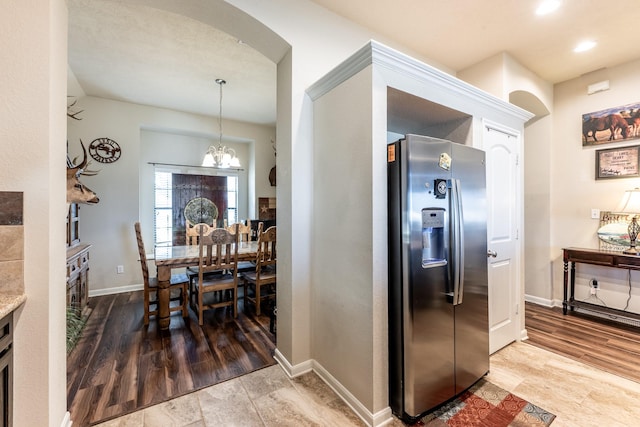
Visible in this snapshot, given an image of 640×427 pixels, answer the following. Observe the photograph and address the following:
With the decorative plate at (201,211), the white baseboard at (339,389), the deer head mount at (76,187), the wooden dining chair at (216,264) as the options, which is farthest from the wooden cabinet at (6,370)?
the decorative plate at (201,211)

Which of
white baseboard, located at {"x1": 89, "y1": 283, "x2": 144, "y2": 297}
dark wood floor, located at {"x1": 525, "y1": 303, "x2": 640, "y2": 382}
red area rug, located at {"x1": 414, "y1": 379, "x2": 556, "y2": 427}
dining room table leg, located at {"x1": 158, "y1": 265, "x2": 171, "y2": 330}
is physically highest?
dining room table leg, located at {"x1": 158, "y1": 265, "x2": 171, "y2": 330}

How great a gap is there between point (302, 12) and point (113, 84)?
2.94 meters

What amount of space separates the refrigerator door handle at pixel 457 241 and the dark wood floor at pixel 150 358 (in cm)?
158

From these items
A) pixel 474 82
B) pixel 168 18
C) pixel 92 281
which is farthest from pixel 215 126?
pixel 474 82

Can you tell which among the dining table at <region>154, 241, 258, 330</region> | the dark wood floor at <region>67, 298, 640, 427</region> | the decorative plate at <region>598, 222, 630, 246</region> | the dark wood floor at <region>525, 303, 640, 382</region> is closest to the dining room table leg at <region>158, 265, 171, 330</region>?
the dining table at <region>154, 241, 258, 330</region>

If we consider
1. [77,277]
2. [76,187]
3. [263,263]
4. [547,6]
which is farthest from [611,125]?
[77,277]

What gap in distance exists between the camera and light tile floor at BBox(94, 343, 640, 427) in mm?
1653

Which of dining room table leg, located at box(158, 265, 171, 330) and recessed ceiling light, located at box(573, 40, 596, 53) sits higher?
recessed ceiling light, located at box(573, 40, 596, 53)

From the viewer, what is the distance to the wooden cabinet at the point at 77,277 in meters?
2.65

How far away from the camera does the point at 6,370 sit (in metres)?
1.20

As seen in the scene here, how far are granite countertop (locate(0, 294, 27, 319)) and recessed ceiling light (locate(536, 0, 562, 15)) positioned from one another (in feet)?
12.5

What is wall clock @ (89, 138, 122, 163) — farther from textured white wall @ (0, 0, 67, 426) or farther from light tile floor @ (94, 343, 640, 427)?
light tile floor @ (94, 343, 640, 427)

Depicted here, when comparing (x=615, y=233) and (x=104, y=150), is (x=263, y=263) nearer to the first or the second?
(x=104, y=150)

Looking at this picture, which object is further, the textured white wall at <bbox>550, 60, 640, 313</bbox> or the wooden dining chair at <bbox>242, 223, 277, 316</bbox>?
the wooden dining chair at <bbox>242, 223, 277, 316</bbox>
